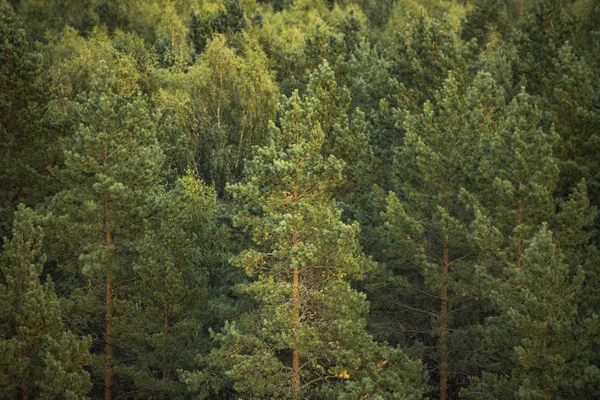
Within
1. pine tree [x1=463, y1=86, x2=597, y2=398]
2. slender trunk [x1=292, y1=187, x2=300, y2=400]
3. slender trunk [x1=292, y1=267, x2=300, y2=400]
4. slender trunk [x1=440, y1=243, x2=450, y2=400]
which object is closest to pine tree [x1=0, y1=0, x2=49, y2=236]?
slender trunk [x1=292, y1=187, x2=300, y2=400]

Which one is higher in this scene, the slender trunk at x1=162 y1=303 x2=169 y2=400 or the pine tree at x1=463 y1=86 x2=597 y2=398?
the pine tree at x1=463 y1=86 x2=597 y2=398

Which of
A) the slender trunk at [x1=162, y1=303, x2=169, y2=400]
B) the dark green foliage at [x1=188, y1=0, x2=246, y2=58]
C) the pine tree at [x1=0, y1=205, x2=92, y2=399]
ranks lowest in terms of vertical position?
the slender trunk at [x1=162, y1=303, x2=169, y2=400]

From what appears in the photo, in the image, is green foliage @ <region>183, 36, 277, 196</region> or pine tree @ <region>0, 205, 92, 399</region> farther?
green foliage @ <region>183, 36, 277, 196</region>

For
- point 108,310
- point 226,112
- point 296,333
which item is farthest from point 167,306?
point 226,112

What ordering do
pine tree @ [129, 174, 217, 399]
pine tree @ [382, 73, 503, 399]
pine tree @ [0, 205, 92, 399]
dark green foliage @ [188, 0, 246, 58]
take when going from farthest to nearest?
dark green foliage @ [188, 0, 246, 58]
pine tree @ [129, 174, 217, 399]
pine tree @ [382, 73, 503, 399]
pine tree @ [0, 205, 92, 399]

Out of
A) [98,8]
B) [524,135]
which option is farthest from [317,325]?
[98,8]

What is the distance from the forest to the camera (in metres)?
19.1

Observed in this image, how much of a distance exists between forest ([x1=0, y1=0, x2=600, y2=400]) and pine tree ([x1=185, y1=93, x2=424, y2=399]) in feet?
0.23

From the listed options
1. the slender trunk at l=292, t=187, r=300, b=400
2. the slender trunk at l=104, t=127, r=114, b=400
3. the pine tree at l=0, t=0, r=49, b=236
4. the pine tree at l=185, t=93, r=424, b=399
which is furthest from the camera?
the pine tree at l=0, t=0, r=49, b=236

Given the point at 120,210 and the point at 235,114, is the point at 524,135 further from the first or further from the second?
the point at 235,114

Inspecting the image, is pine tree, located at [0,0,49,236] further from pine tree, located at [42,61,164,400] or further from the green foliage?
the green foliage

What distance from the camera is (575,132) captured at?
23531 millimetres

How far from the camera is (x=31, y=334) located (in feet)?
69.3

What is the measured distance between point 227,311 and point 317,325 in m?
5.40
